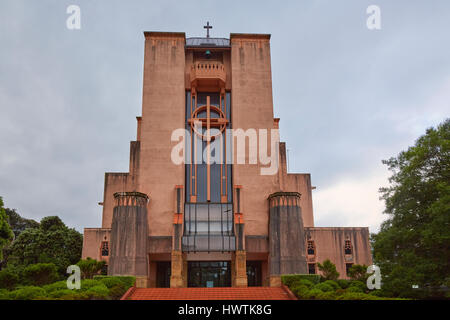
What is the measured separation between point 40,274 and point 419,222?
896 inches

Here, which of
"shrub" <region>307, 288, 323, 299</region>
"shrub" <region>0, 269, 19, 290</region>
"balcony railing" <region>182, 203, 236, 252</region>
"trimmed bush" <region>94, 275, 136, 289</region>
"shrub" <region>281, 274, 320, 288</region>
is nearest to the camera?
"shrub" <region>307, 288, 323, 299</region>

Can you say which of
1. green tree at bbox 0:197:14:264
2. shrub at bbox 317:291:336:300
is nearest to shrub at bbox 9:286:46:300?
green tree at bbox 0:197:14:264

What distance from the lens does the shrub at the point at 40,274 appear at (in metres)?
24.0

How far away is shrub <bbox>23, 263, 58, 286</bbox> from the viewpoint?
78.8ft

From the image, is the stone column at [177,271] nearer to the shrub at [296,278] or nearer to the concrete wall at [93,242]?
the shrub at [296,278]

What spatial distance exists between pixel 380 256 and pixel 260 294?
7.28m

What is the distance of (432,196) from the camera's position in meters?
20.1

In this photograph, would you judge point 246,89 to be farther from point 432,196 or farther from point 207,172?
point 432,196

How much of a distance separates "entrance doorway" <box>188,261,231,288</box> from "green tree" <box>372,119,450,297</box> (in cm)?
1228

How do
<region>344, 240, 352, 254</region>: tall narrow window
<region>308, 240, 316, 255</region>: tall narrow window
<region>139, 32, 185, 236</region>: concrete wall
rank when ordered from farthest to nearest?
<region>344, 240, 352, 254</region>: tall narrow window
<region>308, 240, 316, 255</region>: tall narrow window
<region>139, 32, 185, 236</region>: concrete wall

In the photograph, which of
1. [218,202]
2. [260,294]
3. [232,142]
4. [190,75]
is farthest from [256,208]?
[190,75]

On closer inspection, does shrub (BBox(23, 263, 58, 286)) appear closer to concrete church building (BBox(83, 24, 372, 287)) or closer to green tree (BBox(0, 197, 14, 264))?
green tree (BBox(0, 197, 14, 264))

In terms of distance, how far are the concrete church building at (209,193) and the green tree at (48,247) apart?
3861mm

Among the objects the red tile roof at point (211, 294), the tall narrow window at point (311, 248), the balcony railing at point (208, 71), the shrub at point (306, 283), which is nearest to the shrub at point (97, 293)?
the red tile roof at point (211, 294)
